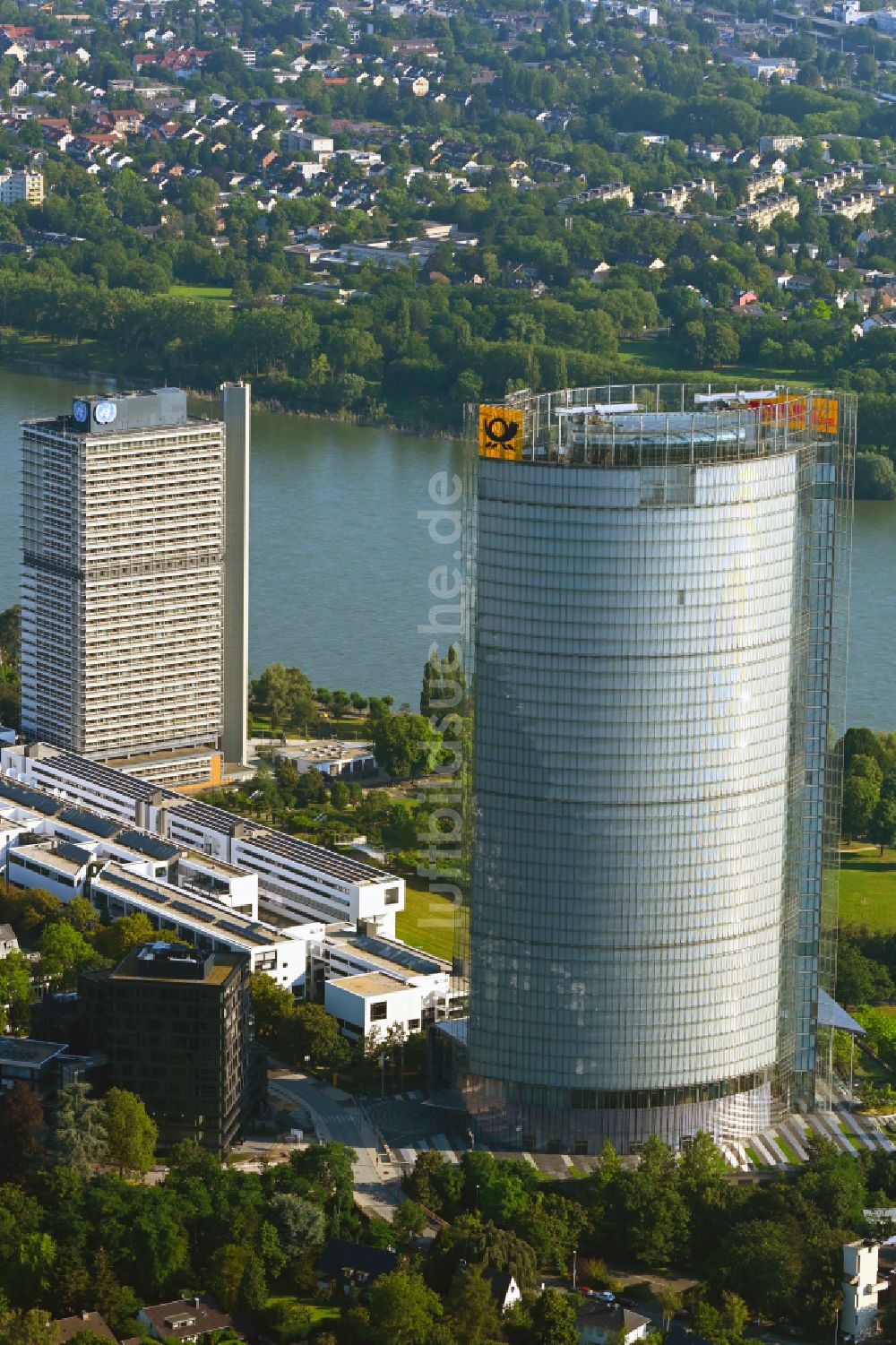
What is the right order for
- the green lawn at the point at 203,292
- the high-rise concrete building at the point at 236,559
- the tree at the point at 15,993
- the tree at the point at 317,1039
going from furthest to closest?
the green lawn at the point at 203,292
the high-rise concrete building at the point at 236,559
the tree at the point at 15,993
the tree at the point at 317,1039

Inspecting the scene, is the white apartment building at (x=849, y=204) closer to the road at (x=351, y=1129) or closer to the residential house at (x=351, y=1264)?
the road at (x=351, y=1129)

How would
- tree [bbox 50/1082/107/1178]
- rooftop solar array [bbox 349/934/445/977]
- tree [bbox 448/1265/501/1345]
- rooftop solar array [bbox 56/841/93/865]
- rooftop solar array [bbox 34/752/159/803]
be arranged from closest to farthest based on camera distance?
tree [bbox 448/1265/501/1345] < tree [bbox 50/1082/107/1178] < rooftop solar array [bbox 349/934/445/977] < rooftop solar array [bbox 56/841/93/865] < rooftop solar array [bbox 34/752/159/803]

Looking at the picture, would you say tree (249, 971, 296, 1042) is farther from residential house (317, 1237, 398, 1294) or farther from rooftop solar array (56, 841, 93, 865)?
residential house (317, 1237, 398, 1294)

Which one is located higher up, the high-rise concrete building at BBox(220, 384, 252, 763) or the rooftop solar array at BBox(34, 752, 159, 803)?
the high-rise concrete building at BBox(220, 384, 252, 763)

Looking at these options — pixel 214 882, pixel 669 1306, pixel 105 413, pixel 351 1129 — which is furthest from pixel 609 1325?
pixel 105 413

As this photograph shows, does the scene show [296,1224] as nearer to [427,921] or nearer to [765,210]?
[427,921]

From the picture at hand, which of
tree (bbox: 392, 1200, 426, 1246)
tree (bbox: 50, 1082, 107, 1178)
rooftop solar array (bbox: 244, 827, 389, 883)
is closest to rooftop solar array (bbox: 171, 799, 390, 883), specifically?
rooftop solar array (bbox: 244, 827, 389, 883)

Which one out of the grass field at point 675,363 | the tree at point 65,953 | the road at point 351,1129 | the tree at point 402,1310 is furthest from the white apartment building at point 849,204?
the tree at point 402,1310
